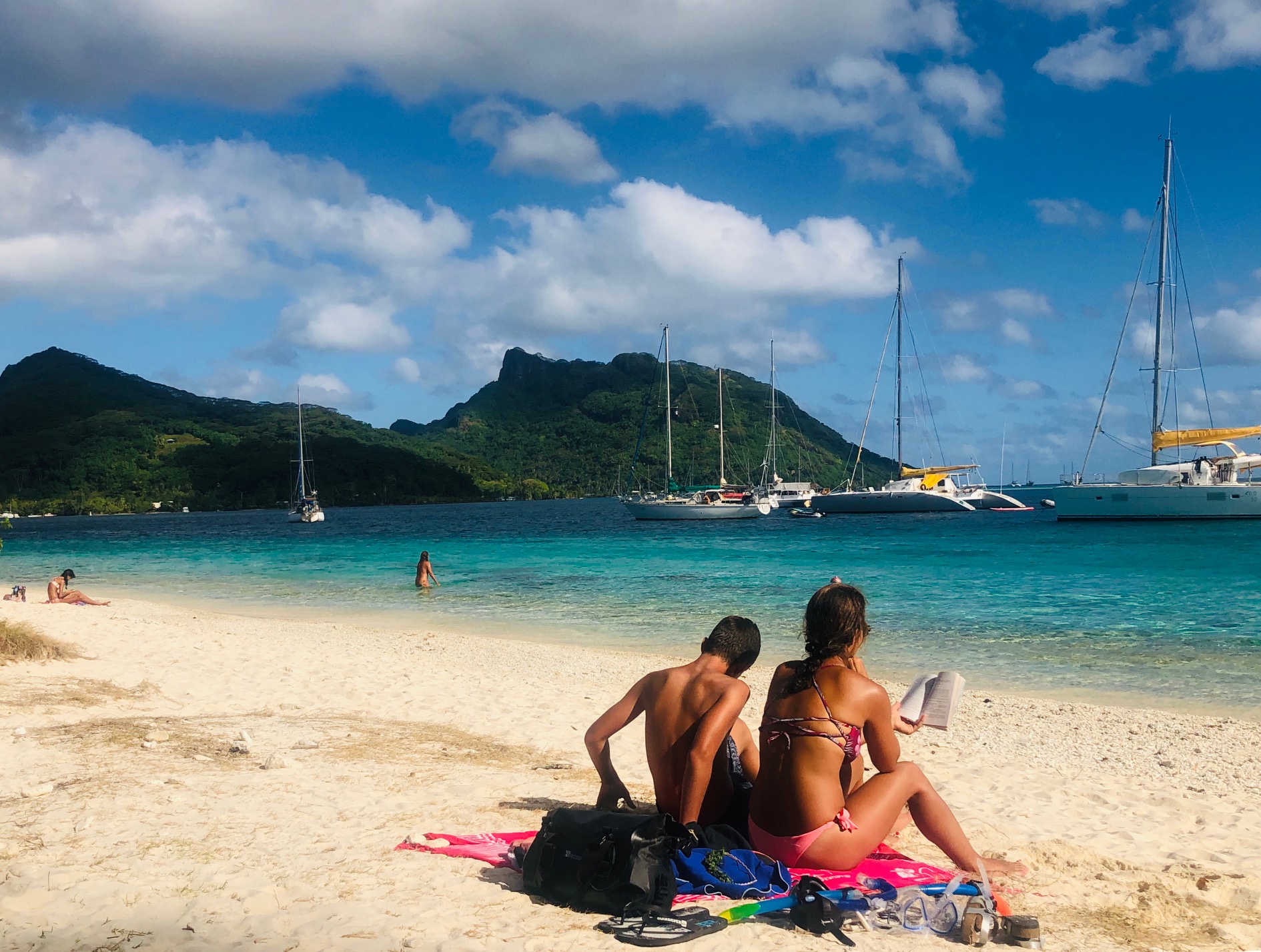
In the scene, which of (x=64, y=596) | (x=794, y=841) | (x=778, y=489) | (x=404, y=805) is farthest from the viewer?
(x=778, y=489)

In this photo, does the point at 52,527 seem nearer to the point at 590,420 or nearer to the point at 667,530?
the point at 667,530

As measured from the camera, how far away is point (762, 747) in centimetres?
429

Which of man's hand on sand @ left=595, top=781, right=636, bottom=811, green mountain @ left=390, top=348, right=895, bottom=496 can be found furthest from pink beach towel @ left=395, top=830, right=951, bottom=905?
green mountain @ left=390, top=348, right=895, bottom=496

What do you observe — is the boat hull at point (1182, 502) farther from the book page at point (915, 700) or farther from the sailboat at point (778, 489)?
the book page at point (915, 700)

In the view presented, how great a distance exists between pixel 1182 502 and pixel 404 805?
186 ft

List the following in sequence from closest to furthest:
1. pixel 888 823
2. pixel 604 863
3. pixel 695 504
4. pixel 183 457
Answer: pixel 604 863, pixel 888 823, pixel 695 504, pixel 183 457

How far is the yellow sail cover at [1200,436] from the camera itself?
1977 inches

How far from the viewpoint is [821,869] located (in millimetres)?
4176

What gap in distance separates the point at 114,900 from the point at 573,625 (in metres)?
14.8

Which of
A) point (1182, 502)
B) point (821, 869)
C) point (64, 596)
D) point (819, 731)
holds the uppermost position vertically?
point (1182, 502)

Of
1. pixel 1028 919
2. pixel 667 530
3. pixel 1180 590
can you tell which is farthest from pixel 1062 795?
pixel 667 530

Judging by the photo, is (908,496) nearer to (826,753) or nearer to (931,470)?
(931,470)

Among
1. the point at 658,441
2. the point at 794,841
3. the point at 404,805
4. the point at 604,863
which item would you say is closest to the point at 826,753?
the point at 794,841

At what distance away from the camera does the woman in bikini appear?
13.3 ft
